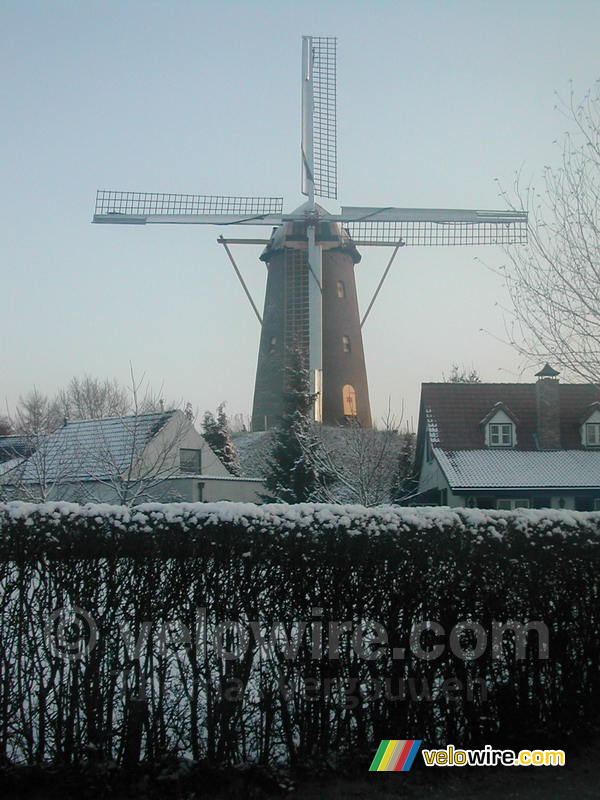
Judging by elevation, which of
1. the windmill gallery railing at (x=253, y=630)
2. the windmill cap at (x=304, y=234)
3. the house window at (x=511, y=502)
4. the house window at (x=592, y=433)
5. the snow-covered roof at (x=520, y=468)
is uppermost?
the windmill cap at (x=304, y=234)

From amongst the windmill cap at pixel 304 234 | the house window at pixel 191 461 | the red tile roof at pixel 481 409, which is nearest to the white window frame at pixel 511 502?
the red tile roof at pixel 481 409

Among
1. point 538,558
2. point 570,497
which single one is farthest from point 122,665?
point 570,497

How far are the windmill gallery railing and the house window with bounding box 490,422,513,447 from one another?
25889 mm

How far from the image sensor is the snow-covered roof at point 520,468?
29375mm

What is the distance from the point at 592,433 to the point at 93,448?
18.4 m

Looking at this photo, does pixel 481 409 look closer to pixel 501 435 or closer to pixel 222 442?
pixel 501 435

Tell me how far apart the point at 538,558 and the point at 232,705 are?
245 cm

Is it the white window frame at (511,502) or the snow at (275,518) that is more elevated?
the white window frame at (511,502)

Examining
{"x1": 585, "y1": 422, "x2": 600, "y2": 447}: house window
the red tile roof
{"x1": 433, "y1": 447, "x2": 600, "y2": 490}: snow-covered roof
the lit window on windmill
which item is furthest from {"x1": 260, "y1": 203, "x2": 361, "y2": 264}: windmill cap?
{"x1": 585, "y1": 422, "x2": 600, "y2": 447}: house window

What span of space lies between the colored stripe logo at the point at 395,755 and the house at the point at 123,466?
14.9m

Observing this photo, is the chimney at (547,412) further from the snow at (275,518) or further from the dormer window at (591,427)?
the snow at (275,518)

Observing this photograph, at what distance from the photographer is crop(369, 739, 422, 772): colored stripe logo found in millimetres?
5922

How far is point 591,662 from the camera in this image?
6379 mm

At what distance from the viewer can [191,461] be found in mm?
37031
